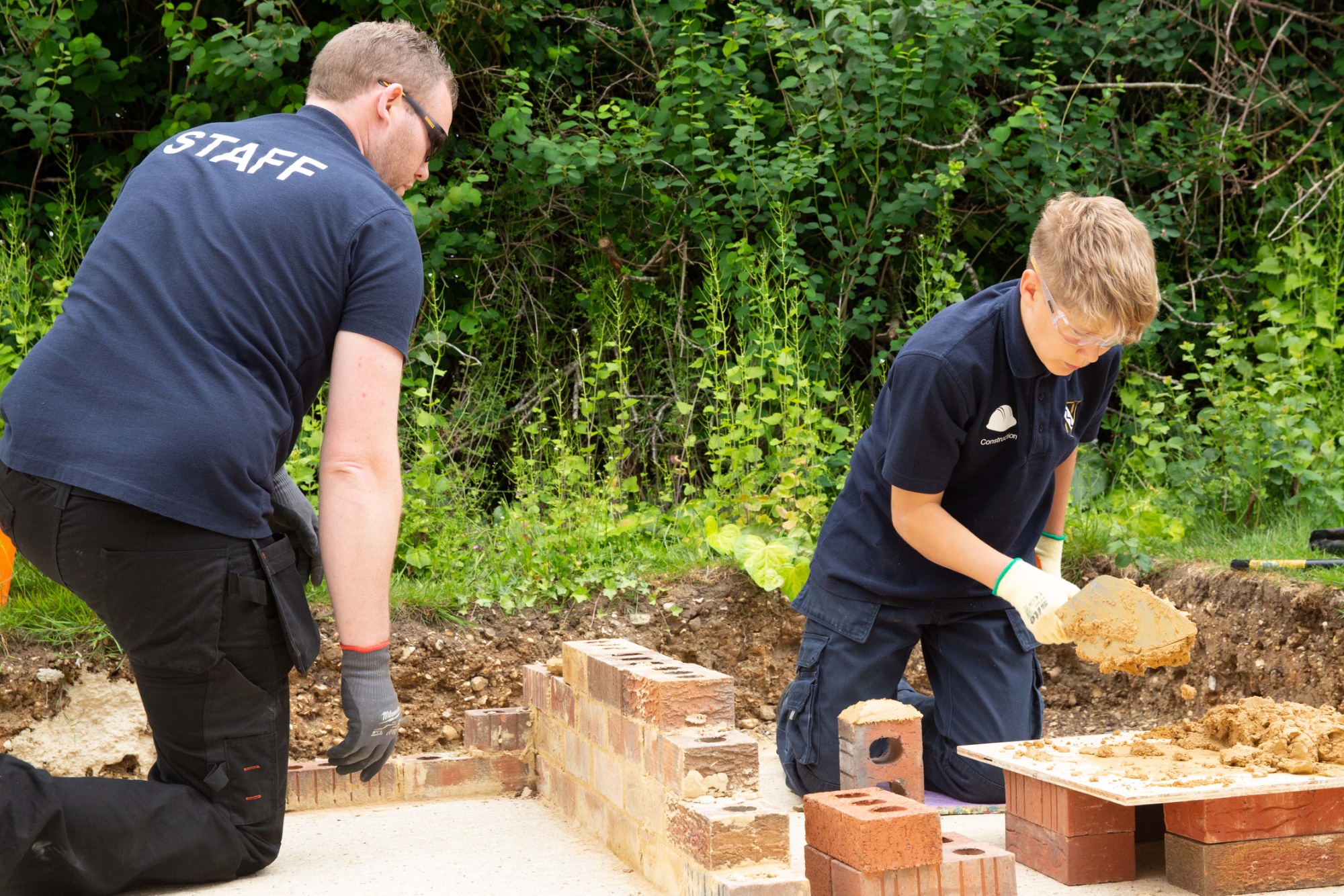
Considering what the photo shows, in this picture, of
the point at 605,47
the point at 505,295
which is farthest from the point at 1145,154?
the point at 505,295

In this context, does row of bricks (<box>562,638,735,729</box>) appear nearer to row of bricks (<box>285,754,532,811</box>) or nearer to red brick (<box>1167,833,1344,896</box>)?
row of bricks (<box>285,754,532,811</box>)

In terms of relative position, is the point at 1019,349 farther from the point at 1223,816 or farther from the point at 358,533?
the point at 358,533

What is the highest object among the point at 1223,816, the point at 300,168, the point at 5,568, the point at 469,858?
the point at 300,168

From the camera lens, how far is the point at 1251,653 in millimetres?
3586

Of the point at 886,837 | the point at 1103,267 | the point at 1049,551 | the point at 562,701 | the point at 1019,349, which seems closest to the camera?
the point at 886,837

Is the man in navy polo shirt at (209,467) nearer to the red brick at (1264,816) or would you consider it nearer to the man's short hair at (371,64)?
the man's short hair at (371,64)

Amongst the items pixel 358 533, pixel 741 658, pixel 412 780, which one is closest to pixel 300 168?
pixel 358 533

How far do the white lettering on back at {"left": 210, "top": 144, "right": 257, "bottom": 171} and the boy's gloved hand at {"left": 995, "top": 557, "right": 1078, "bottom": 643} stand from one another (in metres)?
1.91

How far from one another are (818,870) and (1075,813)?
24.1 inches

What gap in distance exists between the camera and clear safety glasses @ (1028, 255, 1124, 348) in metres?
2.50

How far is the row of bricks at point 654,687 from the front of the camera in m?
2.24

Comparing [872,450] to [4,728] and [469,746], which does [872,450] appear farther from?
[4,728]

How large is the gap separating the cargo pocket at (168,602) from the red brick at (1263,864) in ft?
6.45

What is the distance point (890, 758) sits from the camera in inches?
101
